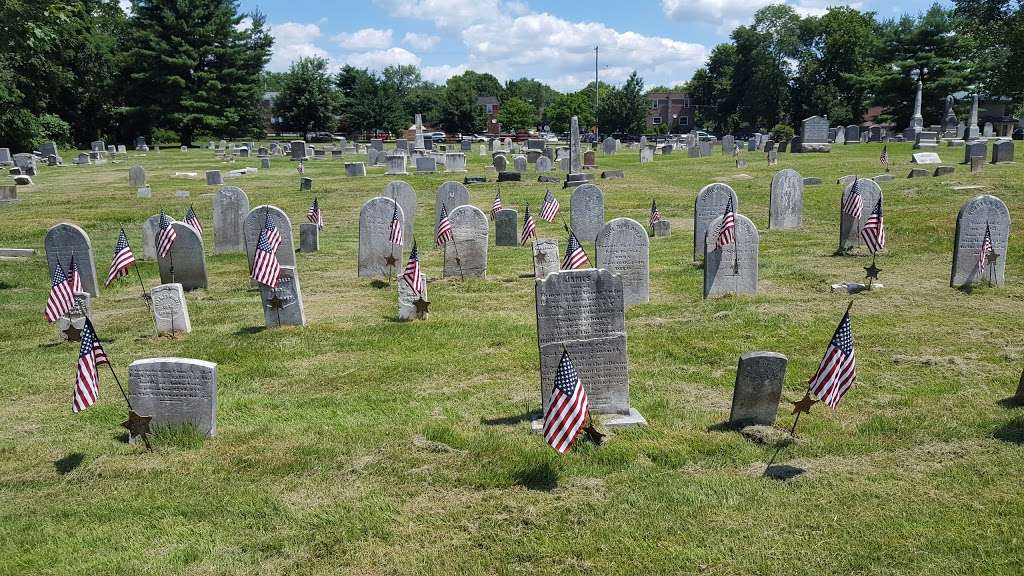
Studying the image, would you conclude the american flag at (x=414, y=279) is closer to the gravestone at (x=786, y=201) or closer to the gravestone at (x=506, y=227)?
the gravestone at (x=506, y=227)

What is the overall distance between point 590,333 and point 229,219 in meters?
12.5

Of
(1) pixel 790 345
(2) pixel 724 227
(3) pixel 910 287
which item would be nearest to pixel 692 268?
(2) pixel 724 227

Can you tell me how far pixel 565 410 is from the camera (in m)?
6.48

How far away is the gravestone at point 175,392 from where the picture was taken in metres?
7.19

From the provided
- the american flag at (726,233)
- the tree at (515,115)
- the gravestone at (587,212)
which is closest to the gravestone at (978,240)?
the american flag at (726,233)

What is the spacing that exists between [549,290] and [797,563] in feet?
10.4

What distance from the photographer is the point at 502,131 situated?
4387 inches

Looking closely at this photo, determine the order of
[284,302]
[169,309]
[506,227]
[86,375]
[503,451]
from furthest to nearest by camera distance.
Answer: [506,227] → [284,302] → [169,309] → [86,375] → [503,451]

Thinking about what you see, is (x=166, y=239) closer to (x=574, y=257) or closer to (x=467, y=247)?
(x=467, y=247)

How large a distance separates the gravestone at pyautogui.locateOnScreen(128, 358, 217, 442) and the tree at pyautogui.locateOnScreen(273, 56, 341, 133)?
66.9 meters

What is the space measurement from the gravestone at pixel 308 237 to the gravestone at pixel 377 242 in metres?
3.25

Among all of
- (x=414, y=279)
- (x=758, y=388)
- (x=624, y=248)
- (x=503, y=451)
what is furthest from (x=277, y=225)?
(x=758, y=388)

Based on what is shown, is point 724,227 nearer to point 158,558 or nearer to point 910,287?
point 910,287

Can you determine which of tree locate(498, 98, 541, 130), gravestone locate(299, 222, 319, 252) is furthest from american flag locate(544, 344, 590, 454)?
tree locate(498, 98, 541, 130)
